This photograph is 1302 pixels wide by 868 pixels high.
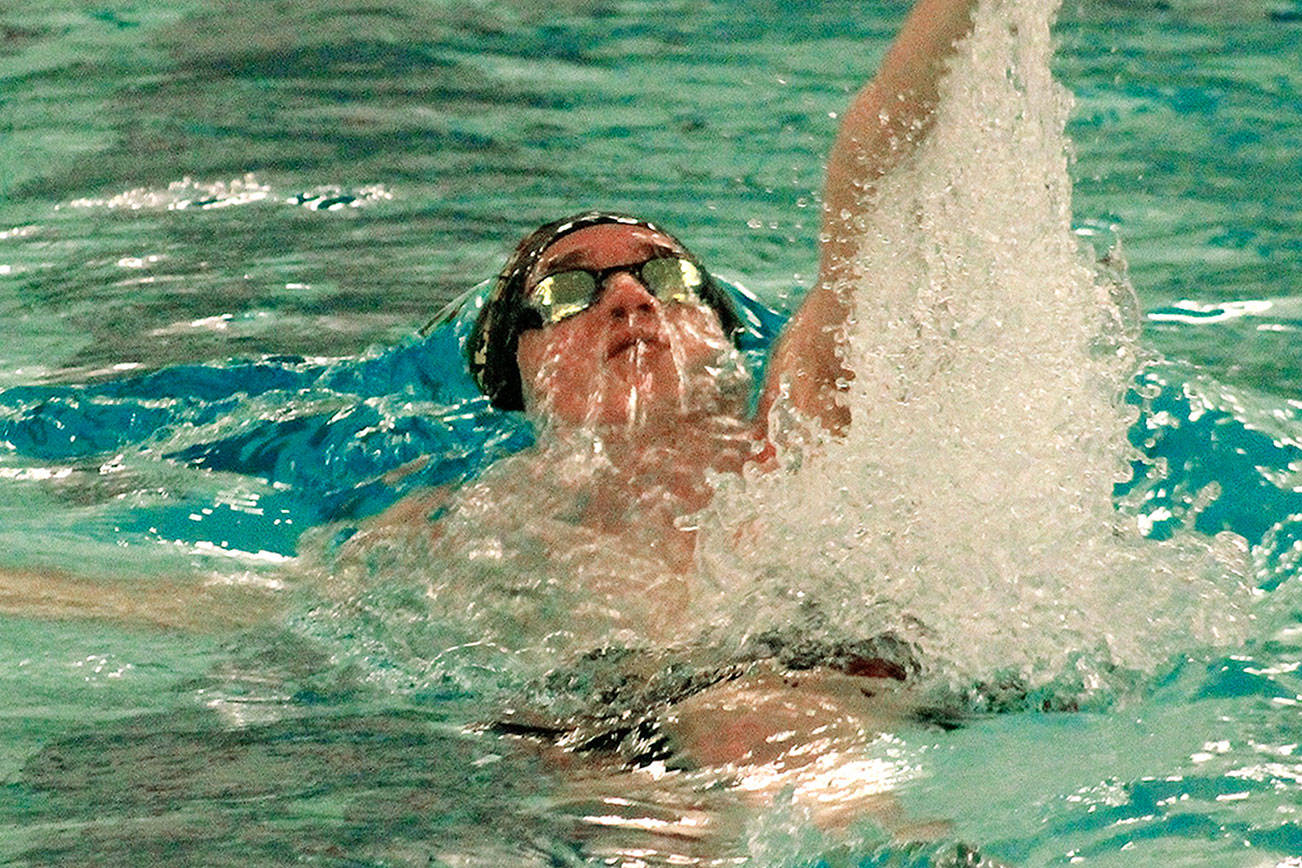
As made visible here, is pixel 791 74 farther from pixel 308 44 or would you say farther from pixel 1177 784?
pixel 1177 784

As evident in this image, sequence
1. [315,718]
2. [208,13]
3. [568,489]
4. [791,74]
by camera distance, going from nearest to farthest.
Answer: [315,718] < [568,489] < [791,74] < [208,13]

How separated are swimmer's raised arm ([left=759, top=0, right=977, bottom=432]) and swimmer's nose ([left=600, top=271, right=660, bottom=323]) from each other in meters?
0.24

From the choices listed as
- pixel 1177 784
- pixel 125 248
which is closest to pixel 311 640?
pixel 1177 784

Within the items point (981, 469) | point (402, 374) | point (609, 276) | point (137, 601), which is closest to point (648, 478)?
point (609, 276)

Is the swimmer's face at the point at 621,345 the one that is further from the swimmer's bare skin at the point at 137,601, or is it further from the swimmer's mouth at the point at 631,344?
the swimmer's bare skin at the point at 137,601

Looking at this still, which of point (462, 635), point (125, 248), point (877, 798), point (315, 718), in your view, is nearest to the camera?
point (877, 798)

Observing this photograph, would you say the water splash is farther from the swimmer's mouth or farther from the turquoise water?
the swimmer's mouth

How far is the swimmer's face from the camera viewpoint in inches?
119

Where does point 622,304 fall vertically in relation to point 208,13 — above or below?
below

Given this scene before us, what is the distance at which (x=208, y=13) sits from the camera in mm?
6703

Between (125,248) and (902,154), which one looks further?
(125,248)

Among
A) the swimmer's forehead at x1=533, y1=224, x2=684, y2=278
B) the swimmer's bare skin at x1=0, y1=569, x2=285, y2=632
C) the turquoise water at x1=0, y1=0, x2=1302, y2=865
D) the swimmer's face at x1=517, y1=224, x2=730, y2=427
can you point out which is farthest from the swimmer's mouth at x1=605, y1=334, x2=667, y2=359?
the swimmer's bare skin at x1=0, y1=569, x2=285, y2=632

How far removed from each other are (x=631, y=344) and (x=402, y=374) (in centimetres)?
99

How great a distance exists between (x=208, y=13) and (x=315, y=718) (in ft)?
15.8
